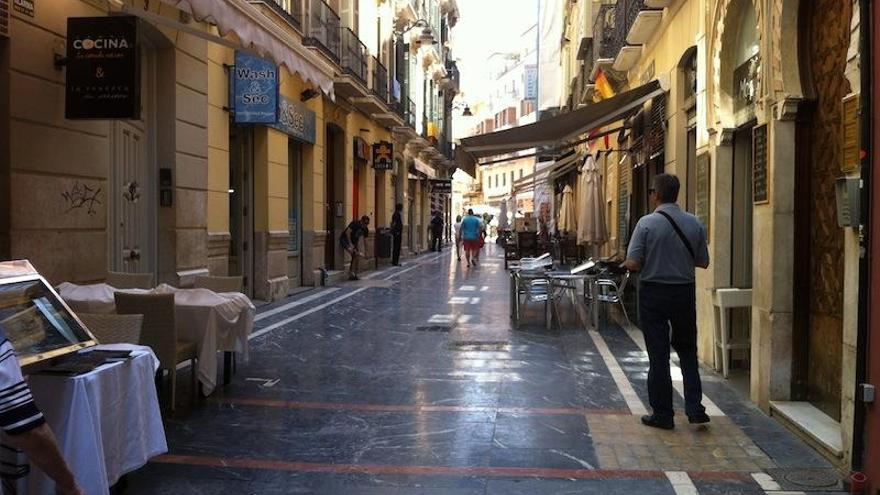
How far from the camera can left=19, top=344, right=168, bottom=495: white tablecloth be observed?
10.8 ft

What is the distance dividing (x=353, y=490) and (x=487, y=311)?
27.2 ft

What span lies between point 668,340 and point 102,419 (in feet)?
12.7

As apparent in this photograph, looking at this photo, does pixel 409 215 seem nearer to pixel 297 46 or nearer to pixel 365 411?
pixel 297 46

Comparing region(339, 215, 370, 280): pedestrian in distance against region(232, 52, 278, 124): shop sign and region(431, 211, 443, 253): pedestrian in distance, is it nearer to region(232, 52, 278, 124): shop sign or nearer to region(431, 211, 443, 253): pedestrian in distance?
region(232, 52, 278, 124): shop sign

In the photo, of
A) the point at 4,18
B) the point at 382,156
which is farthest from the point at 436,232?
the point at 4,18

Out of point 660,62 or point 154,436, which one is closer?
point 154,436

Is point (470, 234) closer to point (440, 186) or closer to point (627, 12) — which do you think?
point (627, 12)

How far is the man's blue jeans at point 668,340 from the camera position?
221 inches

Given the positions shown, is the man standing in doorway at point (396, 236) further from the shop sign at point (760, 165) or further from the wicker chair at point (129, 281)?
the shop sign at point (760, 165)

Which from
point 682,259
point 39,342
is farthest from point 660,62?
point 39,342

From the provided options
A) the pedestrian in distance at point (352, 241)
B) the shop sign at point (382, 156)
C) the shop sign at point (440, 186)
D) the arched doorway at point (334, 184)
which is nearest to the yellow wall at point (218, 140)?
the pedestrian in distance at point (352, 241)

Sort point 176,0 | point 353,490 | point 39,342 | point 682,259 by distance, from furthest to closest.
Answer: point 176,0
point 682,259
point 353,490
point 39,342

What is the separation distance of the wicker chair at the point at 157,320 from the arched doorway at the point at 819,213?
4.75m

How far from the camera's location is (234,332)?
263 inches
